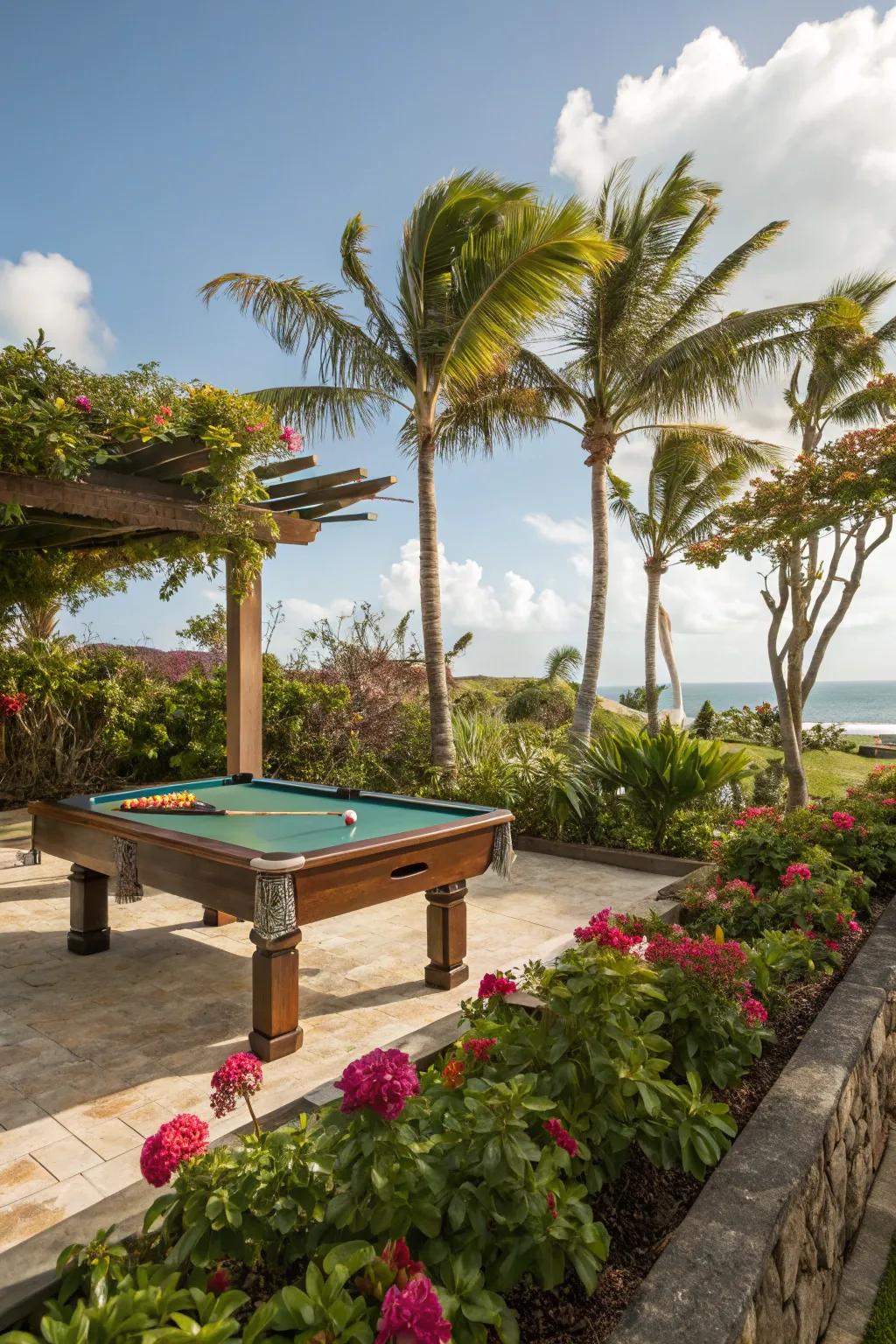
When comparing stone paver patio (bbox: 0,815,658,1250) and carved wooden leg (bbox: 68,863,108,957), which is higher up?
carved wooden leg (bbox: 68,863,108,957)

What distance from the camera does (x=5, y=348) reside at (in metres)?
4.52

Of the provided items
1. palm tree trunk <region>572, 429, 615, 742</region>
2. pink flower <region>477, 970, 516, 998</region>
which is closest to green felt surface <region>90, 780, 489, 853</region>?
pink flower <region>477, 970, 516, 998</region>

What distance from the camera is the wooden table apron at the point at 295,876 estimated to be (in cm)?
296

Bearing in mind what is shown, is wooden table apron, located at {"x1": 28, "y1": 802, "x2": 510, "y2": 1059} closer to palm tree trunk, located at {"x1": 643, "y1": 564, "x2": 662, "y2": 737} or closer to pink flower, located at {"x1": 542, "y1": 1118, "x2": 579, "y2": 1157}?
pink flower, located at {"x1": 542, "y1": 1118, "x2": 579, "y2": 1157}

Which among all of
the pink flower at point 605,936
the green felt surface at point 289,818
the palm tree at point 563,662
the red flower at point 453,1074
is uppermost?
the palm tree at point 563,662

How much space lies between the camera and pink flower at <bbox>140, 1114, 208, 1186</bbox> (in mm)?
1334

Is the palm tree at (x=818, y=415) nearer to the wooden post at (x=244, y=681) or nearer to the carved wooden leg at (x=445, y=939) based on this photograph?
the wooden post at (x=244, y=681)

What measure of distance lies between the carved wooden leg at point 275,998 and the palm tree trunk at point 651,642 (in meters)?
13.5

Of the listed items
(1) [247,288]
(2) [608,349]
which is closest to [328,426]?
(1) [247,288]

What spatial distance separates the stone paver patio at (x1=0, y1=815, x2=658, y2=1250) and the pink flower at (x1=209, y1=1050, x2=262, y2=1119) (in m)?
1.06

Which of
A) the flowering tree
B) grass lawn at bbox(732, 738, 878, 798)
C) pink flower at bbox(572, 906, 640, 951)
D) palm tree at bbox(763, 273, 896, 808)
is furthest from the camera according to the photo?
grass lawn at bbox(732, 738, 878, 798)

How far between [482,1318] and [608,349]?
11.2m

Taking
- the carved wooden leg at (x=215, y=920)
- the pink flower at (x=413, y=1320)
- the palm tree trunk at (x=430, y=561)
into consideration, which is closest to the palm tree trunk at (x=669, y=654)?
the palm tree trunk at (x=430, y=561)

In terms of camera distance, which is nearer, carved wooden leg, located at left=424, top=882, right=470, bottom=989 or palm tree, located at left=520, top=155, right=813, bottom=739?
carved wooden leg, located at left=424, top=882, right=470, bottom=989
